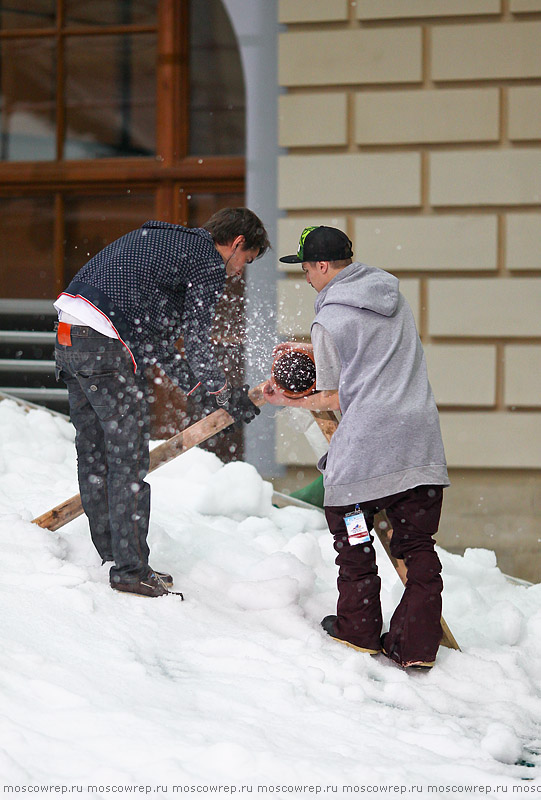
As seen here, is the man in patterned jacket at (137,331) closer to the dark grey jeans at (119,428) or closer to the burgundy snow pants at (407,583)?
the dark grey jeans at (119,428)

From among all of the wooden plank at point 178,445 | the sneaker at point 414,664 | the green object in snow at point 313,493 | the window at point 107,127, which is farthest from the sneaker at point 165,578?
the window at point 107,127

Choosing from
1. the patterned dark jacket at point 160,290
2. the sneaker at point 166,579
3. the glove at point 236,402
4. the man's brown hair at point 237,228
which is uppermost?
the man's brown hair at point 237,228

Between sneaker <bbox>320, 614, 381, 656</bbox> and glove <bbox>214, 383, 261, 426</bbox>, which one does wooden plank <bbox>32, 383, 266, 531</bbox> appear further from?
sneaker <bbox>320, 614, 381, 656</bbox>

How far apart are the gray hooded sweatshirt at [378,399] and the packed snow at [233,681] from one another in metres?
0.60

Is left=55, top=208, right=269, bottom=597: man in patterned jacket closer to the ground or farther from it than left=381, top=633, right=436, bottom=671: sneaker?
farther from it

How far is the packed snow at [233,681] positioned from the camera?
1.80 m

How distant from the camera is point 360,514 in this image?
2.64 metres

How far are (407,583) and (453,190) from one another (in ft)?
8.82

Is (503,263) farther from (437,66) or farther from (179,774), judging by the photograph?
(179,774)

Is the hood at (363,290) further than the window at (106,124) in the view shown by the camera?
No

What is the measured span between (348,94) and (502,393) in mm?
1955

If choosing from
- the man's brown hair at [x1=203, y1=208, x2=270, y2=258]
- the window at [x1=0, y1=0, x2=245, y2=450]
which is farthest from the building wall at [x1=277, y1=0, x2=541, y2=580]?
the man's brown hair at [x1=203, y1=208, x2=270, y2=258]

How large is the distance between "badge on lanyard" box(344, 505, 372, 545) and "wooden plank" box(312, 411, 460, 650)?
207mm

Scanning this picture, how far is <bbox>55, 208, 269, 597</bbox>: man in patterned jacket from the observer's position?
2.73 meters
